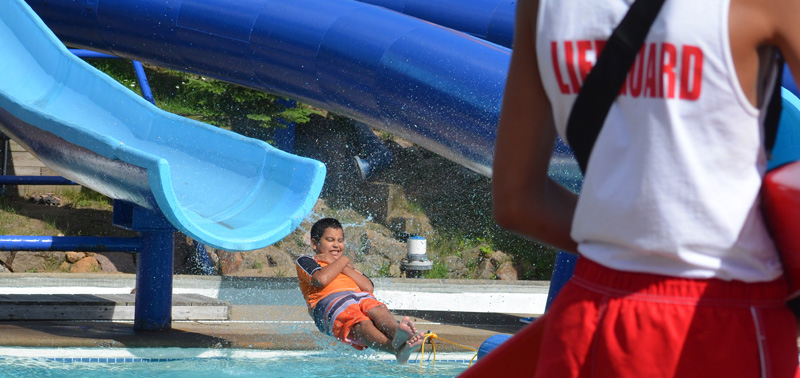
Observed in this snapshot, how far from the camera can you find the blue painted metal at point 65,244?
5363mm

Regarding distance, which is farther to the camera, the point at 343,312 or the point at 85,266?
the point at 85,266

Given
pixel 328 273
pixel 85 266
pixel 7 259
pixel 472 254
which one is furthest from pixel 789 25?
pixel 472 254

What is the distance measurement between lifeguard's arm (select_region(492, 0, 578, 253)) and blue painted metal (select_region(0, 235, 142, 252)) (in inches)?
184

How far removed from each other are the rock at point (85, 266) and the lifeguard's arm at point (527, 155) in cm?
985

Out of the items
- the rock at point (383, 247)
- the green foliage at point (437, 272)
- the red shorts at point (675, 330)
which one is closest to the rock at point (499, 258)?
the green foliage at point (437, 272)

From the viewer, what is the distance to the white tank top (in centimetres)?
Answer: 93

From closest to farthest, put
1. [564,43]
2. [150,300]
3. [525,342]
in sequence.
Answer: [564,43]
[525,342]
[150,300]

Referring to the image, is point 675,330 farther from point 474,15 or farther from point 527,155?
point 474,15

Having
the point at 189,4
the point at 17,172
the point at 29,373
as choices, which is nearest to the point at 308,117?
the point at 17,172

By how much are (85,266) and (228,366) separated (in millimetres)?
5963

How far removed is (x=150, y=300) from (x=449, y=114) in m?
2.29

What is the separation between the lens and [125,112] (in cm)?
700

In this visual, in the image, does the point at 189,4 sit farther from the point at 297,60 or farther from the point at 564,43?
the point at 564,43

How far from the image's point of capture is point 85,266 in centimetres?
1024
